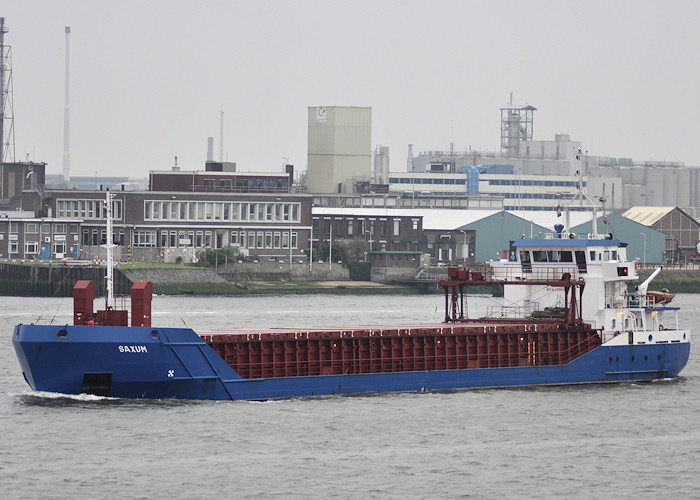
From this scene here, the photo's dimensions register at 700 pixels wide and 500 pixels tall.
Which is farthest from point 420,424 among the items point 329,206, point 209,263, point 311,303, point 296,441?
point 329,206

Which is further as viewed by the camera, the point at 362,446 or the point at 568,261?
the point at 568,261

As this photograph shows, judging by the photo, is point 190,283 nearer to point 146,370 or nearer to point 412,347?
point 412,347

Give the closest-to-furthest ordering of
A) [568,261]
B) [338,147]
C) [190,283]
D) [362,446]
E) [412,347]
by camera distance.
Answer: [362,446] < [412,347] < [568,261] < [190,283] < [338,147]

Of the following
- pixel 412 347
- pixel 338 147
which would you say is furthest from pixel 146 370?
pixel 338 147

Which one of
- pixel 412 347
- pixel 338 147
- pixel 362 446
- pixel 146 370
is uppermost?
pixel 338 147

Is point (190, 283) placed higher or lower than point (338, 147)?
lower

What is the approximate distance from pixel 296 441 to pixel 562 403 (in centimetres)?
1194

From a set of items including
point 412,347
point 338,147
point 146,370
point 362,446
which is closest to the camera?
point 362,446

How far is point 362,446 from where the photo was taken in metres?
36.2

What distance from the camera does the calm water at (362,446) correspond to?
31.9 meters

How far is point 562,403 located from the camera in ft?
145

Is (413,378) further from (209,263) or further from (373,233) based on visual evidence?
(373,233)

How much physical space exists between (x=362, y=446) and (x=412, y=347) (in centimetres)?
973

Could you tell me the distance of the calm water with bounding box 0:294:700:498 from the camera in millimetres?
31906
